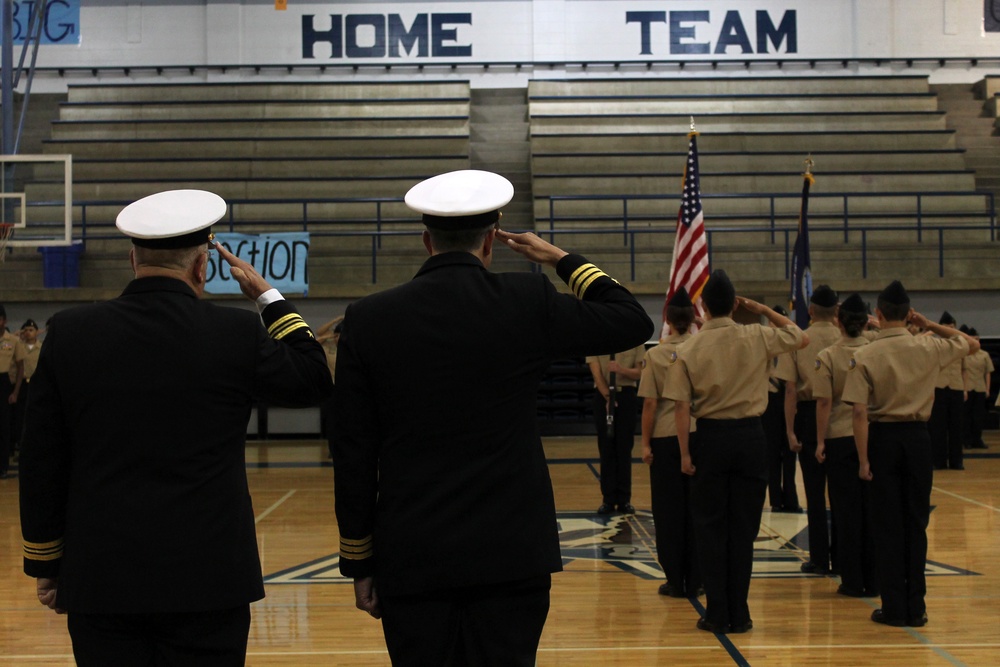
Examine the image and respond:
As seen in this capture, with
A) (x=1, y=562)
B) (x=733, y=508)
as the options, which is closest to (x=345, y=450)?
(x=733, y=508)

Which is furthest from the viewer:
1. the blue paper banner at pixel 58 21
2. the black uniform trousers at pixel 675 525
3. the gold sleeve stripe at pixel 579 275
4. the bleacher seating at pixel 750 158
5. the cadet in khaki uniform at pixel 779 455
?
the blue paper banner at pixel 58 21

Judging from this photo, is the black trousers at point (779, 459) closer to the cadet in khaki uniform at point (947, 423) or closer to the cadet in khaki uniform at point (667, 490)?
the cadet in khaki uniform at point (667, 490)

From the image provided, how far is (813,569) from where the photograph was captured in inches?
236

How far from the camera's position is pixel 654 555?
21.4ft

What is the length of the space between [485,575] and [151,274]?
1.02m

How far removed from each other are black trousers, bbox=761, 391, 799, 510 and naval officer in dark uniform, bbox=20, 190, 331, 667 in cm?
604

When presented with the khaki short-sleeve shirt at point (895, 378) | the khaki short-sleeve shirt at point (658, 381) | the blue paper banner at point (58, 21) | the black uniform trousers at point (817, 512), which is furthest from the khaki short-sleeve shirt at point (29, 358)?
the khaki short-sleeve shirt at point (895, 378)

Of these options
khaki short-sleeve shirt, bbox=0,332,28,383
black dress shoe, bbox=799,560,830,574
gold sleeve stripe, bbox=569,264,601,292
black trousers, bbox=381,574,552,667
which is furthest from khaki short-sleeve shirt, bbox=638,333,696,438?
→ khaki short-sleeve shirt, bbox=0,332,28,383

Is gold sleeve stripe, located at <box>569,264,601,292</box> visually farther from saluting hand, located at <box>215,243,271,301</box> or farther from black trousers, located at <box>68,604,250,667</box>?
black trousers, located at <box>68,604,250,667</box>

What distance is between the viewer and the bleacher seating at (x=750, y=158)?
14273mm

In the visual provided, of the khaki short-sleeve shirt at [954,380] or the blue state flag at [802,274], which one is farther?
the khaki short-sleeve shirt at [954,380]

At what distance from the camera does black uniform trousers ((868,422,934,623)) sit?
4883mm

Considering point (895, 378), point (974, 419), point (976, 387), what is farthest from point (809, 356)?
point (974, 419)

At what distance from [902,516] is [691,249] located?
376cm
